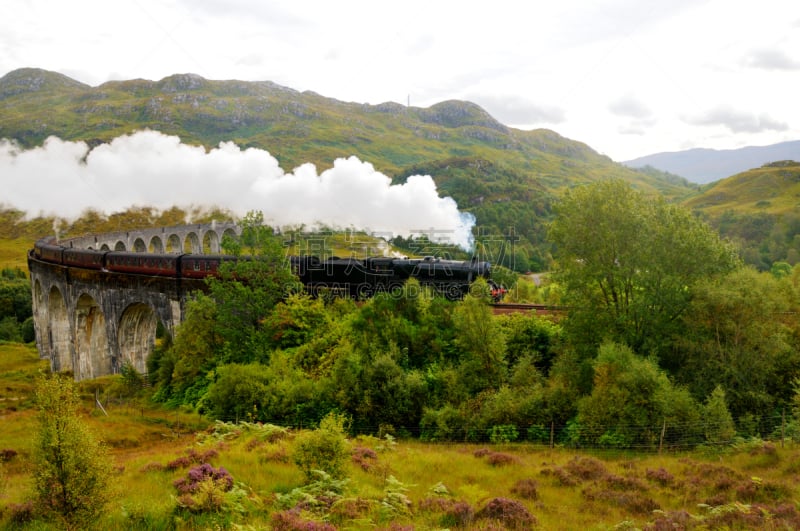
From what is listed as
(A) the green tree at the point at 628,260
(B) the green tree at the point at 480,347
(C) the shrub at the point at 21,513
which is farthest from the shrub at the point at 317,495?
(A) the green tree at the point at 628,260

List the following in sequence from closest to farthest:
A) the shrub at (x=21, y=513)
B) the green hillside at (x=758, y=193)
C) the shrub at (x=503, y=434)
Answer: the shrub at (x=21, y=513) < the shrub at (x=503, y=434) < the green hillside at (x=758, y=193)

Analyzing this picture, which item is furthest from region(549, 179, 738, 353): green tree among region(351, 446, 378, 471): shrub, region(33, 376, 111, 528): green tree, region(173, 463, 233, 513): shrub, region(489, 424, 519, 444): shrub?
region(33, 376, 111, 528): green tree

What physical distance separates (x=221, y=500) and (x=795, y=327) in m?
20.9

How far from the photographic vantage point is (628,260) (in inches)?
797

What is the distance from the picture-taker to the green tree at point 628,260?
19531 mm

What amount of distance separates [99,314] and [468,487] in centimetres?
4047

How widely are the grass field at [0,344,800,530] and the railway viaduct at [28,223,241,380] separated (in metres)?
15.8

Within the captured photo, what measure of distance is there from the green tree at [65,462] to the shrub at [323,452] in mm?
4481

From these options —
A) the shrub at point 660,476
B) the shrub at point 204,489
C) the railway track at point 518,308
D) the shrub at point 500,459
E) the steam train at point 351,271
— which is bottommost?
the shrub at point 500,459

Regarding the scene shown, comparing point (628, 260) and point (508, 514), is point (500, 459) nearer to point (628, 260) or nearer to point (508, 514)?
point (508, 514)

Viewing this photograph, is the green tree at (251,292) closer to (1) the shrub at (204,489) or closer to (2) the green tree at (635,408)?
(1) the shrub at (204,489)

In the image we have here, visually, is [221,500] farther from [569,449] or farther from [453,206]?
[453,206]

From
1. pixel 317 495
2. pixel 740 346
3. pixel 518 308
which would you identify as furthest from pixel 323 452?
pixel 518 308

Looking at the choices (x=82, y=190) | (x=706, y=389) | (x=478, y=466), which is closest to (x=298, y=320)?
(x=478, y=466)
